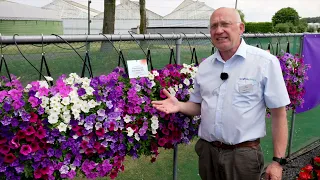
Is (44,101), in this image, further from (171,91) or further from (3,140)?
(171,91)

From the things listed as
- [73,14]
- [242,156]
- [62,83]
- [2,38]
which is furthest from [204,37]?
[73,14]

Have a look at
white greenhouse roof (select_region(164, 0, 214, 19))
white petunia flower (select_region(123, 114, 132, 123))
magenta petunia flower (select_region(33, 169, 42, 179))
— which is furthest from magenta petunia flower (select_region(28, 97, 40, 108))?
white greenhouse roof (select_region(164, 0, 214, 19))

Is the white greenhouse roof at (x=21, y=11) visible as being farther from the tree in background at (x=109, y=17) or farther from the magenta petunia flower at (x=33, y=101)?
the magenta petunia flower at (x=33, y=101)

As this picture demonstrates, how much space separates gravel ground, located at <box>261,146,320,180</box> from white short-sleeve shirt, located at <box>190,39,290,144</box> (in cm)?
276

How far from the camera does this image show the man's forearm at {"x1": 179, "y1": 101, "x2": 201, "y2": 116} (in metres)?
2.65

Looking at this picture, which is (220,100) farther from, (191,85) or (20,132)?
(20,132)

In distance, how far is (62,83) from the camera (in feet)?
7.21

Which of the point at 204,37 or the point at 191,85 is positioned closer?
the point at 191,85

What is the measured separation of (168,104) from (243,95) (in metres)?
0.55

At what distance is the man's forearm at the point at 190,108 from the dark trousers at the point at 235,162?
0.26 meters

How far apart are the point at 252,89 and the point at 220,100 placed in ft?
0.75

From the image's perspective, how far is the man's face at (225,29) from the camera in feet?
7.63

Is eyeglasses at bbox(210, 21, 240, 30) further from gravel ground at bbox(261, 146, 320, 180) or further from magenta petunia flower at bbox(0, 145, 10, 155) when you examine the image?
gravel ground at bbox(261, 146, 320, 180)

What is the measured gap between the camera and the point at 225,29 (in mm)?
2328
